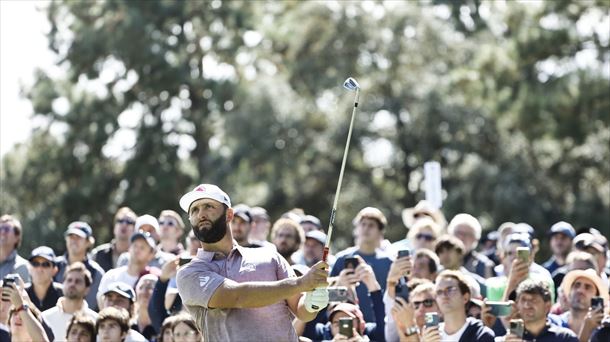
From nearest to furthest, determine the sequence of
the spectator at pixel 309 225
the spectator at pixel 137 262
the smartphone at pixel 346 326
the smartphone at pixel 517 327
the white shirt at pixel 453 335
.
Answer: the smartphone at pixel 517 327
the smartphone at pixel 346 326
the white shirt at pixel 453 335
the spectator at pixel 137 262
the spectator at pixel 309 225

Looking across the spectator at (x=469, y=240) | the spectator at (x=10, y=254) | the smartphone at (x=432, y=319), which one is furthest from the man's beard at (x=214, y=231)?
the spectator at (x=469, y=240)

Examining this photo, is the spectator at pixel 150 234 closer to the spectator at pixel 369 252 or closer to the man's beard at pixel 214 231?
the spectator at pixel 369 252

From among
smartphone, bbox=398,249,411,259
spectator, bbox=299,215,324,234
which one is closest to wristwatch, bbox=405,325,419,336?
smartphone, bbox=398,249,411,259

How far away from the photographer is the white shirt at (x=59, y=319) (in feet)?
39.2

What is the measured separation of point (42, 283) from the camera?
1266cm

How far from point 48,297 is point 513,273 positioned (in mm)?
4202

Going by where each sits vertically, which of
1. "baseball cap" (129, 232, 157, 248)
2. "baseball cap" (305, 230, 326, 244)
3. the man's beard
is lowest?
the man's beard

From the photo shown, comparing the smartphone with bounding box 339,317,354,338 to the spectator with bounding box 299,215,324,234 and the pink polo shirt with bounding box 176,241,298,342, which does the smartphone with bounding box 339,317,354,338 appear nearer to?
→ the pink polo shirt with bounding box 176,241,298,342

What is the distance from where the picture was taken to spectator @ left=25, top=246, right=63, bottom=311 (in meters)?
12.6

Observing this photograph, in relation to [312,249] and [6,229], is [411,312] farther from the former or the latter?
[6,229]

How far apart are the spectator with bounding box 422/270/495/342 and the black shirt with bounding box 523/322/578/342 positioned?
0.33 metres

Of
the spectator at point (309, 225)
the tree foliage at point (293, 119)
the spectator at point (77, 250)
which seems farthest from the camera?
the tree foliage at point (293, 119)

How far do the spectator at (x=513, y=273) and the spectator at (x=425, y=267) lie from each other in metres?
0.48

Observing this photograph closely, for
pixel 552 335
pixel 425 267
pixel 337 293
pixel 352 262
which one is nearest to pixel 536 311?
pixel 552 335
